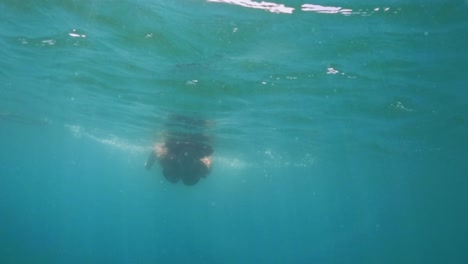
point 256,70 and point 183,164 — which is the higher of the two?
point 256,70

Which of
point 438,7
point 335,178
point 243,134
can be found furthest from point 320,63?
point 335,178

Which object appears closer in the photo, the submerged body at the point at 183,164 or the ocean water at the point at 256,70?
the ocean water at the point at 256,70

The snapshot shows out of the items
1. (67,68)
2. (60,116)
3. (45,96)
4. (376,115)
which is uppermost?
(67,68)

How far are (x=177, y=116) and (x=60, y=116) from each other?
54.6ft

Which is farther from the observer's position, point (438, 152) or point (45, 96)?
point (438, 152)

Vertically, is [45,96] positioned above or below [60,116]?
above

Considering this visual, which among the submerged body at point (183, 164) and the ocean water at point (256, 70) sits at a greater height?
the ocean water at point (256, 70)

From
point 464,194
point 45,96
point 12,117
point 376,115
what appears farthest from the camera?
point 464,194

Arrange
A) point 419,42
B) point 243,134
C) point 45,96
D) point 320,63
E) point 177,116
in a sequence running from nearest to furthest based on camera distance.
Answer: point 419,42
point 320,63
point 177,116
point 45,96
point 243,134

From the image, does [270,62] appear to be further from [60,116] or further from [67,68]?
[60,116]

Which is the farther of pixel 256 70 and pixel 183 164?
pixel 183 164

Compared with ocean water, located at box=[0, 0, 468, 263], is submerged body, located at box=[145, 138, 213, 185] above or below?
below

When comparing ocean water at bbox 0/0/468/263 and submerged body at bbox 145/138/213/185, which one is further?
submerged body at bbox 145/138/213/185

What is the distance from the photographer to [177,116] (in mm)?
26828
